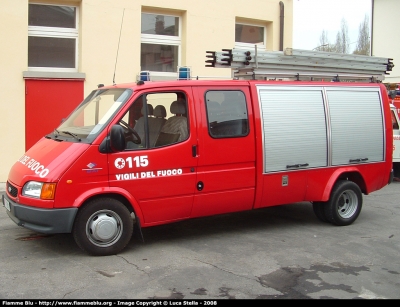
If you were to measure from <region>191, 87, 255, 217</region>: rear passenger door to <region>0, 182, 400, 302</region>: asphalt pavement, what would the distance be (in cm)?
57

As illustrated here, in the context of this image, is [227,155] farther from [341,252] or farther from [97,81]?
[97,81]

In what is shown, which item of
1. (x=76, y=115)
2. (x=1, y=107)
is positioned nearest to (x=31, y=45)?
(x=1, y=107)

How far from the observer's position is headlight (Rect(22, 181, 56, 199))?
5.94 metres

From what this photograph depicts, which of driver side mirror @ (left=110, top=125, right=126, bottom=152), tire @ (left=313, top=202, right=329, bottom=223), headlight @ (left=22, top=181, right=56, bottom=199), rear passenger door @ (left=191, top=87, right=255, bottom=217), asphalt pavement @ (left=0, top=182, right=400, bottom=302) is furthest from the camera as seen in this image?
tire @ (left=313, top=202, right=329, bottom=223)

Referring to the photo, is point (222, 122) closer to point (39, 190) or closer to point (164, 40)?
point (39, 190)

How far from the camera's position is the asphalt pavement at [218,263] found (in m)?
5.14

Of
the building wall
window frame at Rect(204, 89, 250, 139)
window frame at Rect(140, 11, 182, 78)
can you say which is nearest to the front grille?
window frame at Rect(204, 89, 250, 139)

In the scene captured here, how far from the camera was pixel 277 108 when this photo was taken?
7.41 m

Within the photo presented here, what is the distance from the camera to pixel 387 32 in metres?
22.8

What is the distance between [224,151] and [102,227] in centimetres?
190

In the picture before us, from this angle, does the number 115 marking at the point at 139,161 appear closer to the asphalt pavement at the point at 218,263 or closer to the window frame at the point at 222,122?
the window frame at the point at 222,122

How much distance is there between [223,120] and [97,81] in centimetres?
589

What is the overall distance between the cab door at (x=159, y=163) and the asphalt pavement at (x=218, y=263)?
555mm

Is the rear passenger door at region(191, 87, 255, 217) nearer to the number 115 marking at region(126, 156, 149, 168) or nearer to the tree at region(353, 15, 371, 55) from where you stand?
the number 115 marking at region(126, 156, 149, 168)
